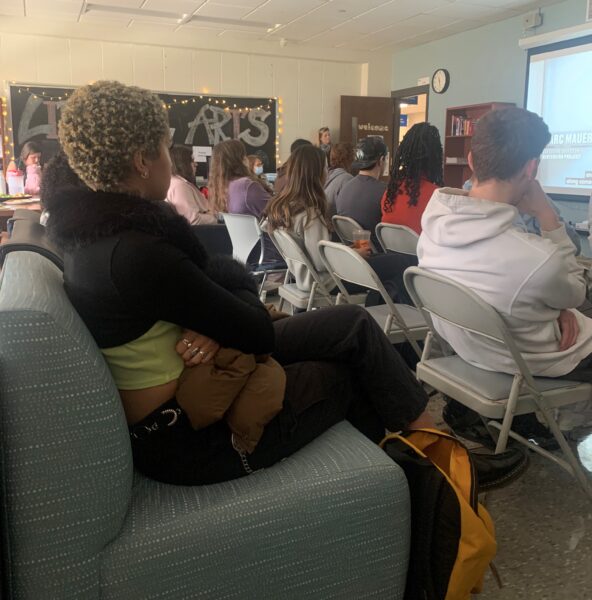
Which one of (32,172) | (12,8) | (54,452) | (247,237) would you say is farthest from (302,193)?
(12,8)

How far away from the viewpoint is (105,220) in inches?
45.2

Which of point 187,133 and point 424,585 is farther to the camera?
point 187,133

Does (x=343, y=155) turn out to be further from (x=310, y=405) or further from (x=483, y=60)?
(x=310, y=405)

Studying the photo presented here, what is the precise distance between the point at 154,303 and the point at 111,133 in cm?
38

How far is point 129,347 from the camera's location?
121 centimetres

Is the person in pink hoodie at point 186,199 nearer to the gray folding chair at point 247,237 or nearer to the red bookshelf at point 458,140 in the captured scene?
the gray folding chair at point 247,237

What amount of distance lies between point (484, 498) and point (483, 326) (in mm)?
535

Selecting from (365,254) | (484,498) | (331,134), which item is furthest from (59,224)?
(331,134)

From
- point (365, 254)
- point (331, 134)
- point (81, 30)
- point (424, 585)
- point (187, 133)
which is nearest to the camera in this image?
point (424, 585)

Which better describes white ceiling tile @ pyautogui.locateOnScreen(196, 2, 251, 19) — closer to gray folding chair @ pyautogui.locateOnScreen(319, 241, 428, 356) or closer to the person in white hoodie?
gray folding chair @ pyautogui.locateOnScreen(319, 241, 428, 356)

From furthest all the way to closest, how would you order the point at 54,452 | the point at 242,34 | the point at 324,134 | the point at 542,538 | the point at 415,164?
1. the point at 324,134
2. the point at 242,34
3. the point at 415,164
4. the point at 542,538
5. the point at 54,452

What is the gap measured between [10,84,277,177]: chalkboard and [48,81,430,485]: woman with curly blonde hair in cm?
604

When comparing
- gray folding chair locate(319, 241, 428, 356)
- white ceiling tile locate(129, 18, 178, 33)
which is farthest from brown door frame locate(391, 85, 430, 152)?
gray folding chair locate(319, 241, 428, 356)

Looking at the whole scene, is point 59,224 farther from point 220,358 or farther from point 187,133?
point 187,133
